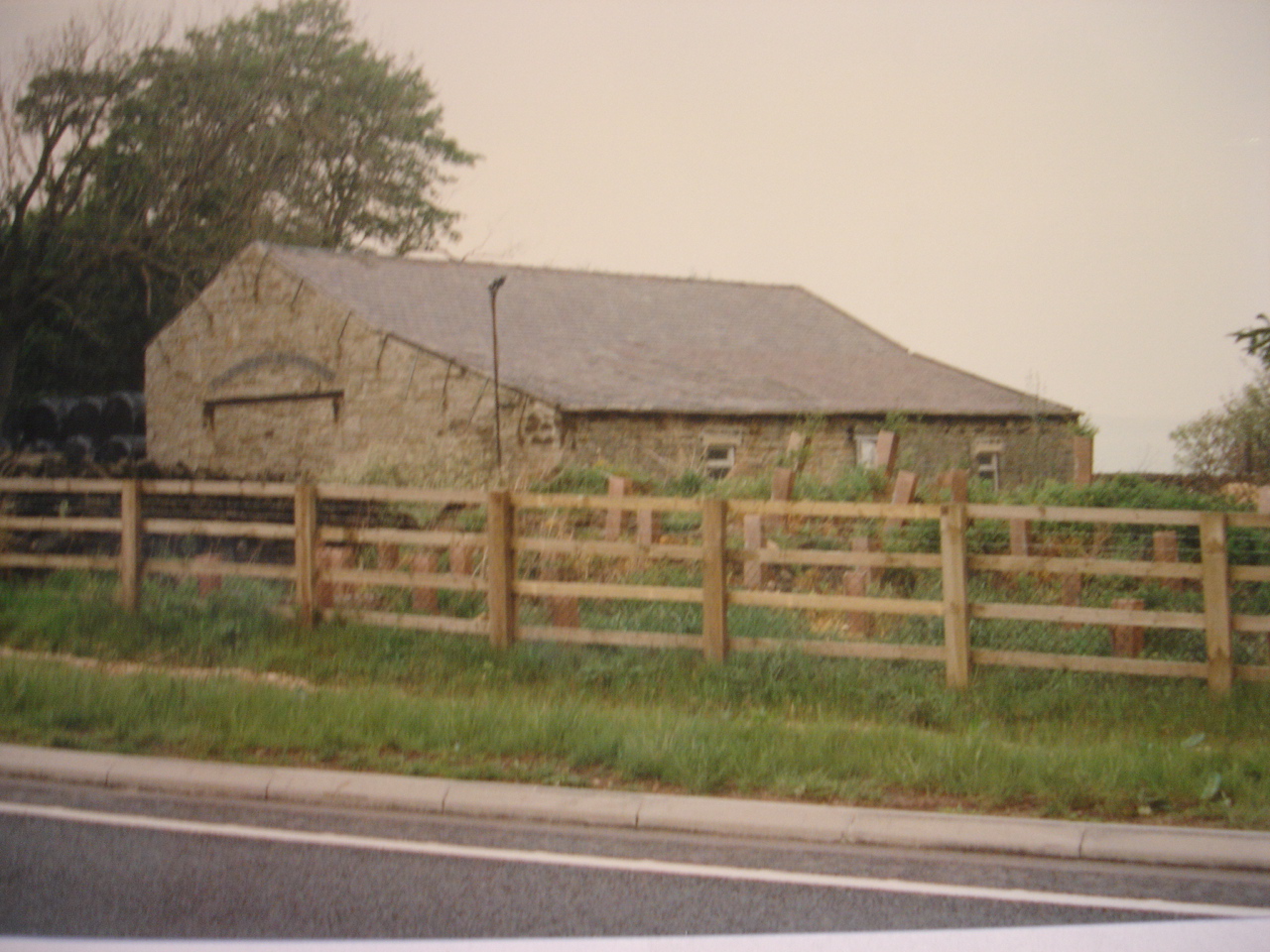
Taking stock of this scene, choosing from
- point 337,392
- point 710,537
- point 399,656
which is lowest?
point 399,656

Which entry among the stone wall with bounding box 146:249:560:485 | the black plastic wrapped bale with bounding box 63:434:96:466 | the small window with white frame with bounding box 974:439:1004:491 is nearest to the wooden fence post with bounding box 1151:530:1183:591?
the stone wall with bounding box 146:249:560:485

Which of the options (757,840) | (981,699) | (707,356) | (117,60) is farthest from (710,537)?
(707,356)

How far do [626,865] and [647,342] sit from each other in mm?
18042

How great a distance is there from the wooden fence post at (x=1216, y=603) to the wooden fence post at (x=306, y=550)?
6493 millimetres

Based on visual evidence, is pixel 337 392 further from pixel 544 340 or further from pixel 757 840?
pixel 757 840

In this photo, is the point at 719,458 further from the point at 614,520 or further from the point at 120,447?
the point at 120,447

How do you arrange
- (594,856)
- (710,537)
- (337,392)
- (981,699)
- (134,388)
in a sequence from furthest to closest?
(134,388) → (337,392) → (710,537) → (981,699) → (594,856)

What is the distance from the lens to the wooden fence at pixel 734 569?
7.51 meters

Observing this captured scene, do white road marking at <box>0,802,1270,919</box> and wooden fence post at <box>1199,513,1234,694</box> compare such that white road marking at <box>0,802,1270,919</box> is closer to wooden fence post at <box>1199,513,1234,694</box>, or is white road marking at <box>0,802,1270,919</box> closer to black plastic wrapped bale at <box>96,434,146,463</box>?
wooden fence post at <box>1199,513,1234,694</box>

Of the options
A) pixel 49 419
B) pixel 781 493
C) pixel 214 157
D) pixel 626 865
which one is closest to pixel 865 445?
pixel 781 493

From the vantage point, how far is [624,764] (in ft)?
19.3

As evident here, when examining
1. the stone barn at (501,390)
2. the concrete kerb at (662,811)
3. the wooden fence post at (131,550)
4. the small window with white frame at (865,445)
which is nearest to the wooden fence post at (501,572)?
the concrete kerb at (662,811)

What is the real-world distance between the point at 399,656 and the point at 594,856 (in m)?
3.89

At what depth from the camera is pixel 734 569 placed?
10594 mm
